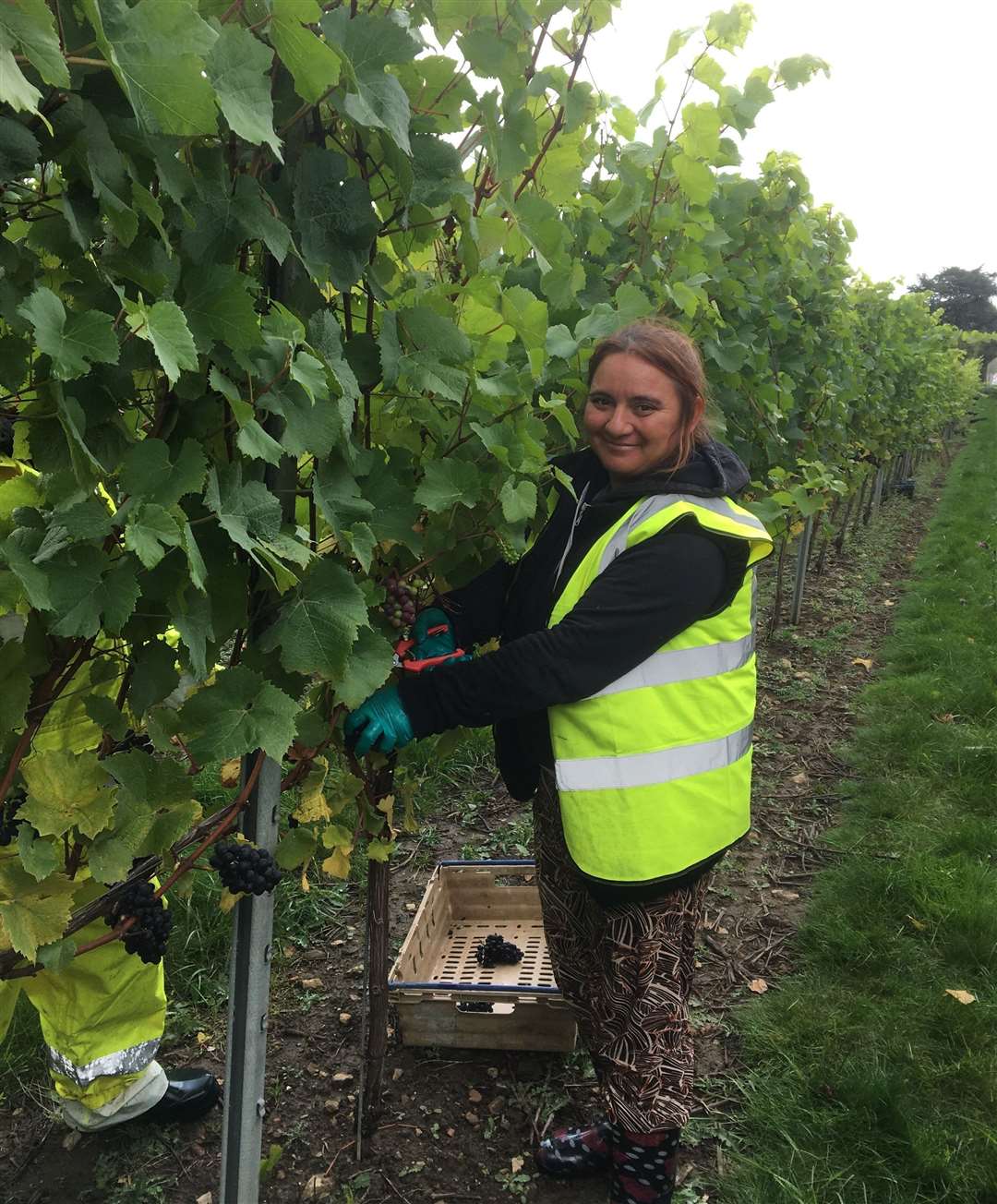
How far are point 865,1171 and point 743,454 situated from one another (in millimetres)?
3027

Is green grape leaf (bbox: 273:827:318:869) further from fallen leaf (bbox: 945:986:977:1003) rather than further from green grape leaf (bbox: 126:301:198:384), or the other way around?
fallen leaf (bbox: 945:986:977:1003)

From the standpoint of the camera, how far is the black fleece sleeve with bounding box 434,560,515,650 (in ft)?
Result: 7.11

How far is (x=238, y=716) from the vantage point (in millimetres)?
1259

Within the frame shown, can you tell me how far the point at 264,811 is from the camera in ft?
5.22

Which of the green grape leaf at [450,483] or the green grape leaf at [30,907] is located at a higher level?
the green grape leaf at [450,483]

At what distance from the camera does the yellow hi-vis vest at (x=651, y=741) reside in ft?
5.97

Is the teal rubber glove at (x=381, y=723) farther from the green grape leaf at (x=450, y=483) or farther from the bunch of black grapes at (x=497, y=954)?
the bunch of black grapes at (x=497, y=954)

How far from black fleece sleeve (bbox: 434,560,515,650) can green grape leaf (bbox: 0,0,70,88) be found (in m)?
1.47

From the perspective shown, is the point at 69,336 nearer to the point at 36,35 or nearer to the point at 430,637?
the point at 36,35

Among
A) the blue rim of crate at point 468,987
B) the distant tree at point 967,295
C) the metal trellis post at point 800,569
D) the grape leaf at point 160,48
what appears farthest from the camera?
the distant tree at point 967,295

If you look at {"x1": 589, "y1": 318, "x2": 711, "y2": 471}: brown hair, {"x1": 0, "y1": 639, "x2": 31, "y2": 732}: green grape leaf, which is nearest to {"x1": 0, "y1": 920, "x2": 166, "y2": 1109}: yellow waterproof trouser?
{"x1": 0, "y1": 639, "x2": 31, "y2": 732}: green grape leaf

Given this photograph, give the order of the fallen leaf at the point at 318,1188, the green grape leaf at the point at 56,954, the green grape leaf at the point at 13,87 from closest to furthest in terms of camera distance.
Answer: the green grape leaf at the point at 13,87 → the green grape leaf at the point at 56,954 → the fallen leaf at the point at 318,1188

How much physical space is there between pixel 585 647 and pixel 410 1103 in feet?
5.22

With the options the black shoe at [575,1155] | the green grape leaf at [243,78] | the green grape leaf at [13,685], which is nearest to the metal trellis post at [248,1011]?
the green grape leaf at [13,685]
